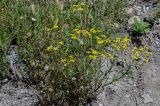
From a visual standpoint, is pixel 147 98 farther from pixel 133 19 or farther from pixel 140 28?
pixel 133 19

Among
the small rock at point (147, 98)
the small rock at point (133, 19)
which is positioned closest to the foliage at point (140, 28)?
the small rock at point (133, 19)

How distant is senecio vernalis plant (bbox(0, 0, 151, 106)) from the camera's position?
15.3 feet

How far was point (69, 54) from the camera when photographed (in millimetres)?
5211

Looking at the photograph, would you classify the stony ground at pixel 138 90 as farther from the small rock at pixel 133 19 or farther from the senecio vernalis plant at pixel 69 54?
the small rock at pixel 133 19

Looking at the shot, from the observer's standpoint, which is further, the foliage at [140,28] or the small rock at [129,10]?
the small rock at [129,10]

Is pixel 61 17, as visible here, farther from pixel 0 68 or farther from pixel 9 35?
pixel 0 68

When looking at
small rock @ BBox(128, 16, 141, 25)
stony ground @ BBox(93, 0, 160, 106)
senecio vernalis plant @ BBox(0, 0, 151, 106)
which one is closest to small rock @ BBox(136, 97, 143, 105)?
stony ground @ BBox(93, 0, 160, 106)

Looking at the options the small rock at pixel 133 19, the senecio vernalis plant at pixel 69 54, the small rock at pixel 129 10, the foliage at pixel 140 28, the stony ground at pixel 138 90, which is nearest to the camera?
the senecio vernalis plant at pixel 69 54

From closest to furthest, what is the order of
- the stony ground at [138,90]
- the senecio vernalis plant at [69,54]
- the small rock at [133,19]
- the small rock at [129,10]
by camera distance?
the senecio vernalis plant at [69,54] < the stony ground at [138,90] < the small rock at [133,19] < the small rock at [129,10]

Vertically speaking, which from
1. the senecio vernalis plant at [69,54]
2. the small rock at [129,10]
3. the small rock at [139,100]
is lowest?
the small rock at [139,100]

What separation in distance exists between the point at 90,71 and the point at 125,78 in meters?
0.85

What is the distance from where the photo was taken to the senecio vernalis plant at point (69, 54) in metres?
4.67

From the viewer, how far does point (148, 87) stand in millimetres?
5188

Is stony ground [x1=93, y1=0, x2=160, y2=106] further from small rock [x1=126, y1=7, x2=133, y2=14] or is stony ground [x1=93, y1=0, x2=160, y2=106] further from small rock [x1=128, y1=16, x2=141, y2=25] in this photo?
small rock [x1=126, y1=7, x2=133, y2=14]
